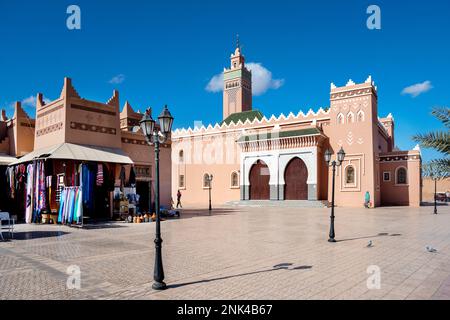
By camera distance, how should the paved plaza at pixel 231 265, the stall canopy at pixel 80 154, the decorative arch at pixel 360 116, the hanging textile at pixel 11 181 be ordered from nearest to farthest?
the paved plaza at pixel 231 265 < the stall canopy at pixel 80 154 < the hanging textile at pixel 11 181 < the decorative arch at pixel 360 116

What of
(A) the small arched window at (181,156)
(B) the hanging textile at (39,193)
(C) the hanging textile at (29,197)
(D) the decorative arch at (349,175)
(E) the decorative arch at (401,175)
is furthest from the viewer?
(A) the small arched window at (181,156)

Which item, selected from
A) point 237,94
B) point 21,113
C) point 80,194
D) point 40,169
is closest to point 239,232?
point 80,194

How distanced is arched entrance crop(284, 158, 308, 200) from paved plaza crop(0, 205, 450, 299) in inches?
696

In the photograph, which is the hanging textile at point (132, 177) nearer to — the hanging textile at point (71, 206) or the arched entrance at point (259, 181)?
the hanging textile at point (71, 206)

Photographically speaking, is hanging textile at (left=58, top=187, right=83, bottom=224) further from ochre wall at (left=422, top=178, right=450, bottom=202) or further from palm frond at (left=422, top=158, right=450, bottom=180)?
ochre wall at (left=422, top=178, right=450, bottom=202)

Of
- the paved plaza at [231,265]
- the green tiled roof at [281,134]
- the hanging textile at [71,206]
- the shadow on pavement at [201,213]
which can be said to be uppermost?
the green tiled roof at [281,134]

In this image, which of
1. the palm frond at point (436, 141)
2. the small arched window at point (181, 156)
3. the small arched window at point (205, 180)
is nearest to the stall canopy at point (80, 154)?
the palm frond at point (436, 141)

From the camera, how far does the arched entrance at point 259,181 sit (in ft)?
103

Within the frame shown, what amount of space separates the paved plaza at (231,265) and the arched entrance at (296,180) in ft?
58.0

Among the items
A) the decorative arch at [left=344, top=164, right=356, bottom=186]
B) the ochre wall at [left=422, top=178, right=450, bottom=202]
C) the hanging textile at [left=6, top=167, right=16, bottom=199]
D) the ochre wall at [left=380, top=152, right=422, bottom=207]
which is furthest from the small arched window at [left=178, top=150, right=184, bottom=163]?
the ochre wall at [left=422, top=178, right=450, bottom=202]

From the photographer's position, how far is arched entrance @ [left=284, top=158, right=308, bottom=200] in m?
29.5

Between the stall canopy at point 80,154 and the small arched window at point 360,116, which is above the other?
the small arched window at point 360,116

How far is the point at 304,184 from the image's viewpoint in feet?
96.7
